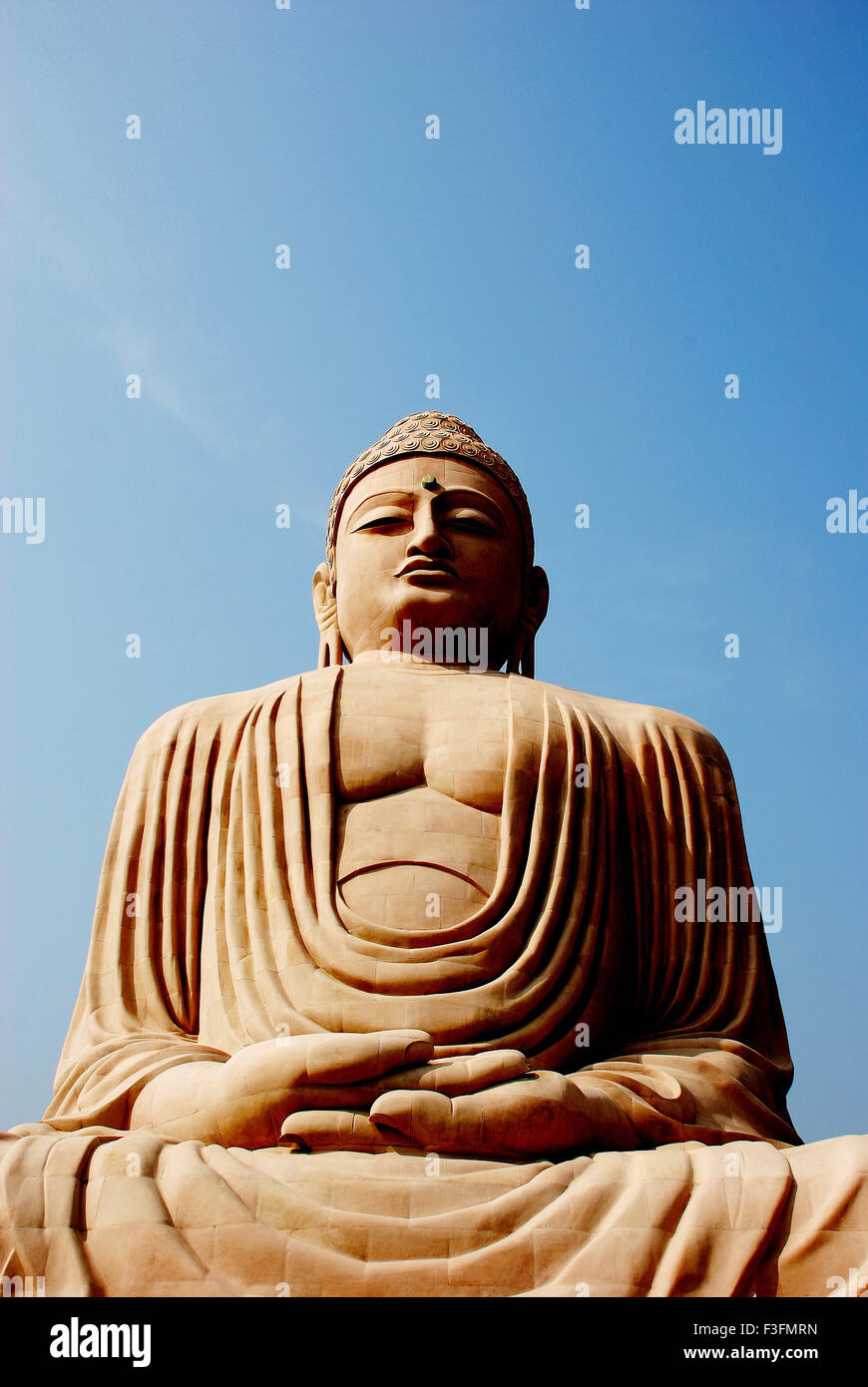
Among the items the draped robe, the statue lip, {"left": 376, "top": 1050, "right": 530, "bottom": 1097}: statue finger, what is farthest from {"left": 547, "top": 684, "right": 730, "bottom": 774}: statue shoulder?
{"left": 376, "top": 1050, "right": 530, "bottom": 1097}: statue finger

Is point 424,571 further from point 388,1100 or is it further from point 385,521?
point 388,1100

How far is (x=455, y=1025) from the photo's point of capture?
845cm

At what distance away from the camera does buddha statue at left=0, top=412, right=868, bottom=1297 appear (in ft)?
23.3

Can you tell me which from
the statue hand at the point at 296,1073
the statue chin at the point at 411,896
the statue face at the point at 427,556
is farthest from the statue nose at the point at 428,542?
the statue hand at the point at 296,1073

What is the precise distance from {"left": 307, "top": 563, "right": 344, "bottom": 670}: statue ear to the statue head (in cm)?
1

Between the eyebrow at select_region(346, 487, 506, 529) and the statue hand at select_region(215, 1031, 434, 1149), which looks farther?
the eyebrow at select_region(346, 487, 506, 529)

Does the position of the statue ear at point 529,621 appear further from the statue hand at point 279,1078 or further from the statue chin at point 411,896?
the statue hand at point 279,1078

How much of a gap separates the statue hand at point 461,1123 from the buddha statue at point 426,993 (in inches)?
0.6

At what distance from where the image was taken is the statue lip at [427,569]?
35.7 feet

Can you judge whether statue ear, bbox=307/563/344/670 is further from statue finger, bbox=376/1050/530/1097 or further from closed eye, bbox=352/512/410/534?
statue finger, bbox=376/1050/530/1097

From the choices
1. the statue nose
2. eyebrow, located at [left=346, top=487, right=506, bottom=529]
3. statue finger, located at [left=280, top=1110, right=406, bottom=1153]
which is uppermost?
eyebrow, located at [left=346, top=487, right=506, bottom=529]

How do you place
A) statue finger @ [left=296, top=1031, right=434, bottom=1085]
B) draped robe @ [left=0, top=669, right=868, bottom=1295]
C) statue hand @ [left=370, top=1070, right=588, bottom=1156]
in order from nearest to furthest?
1. draped robe @ [left=0, top=669, right=868, bottom=1295]
2. statue hand @ [left=370, top=1070, right=588, bottom=1156]
3. statue finger @ [left=296, top=1031, right=434, bottom=1085]
